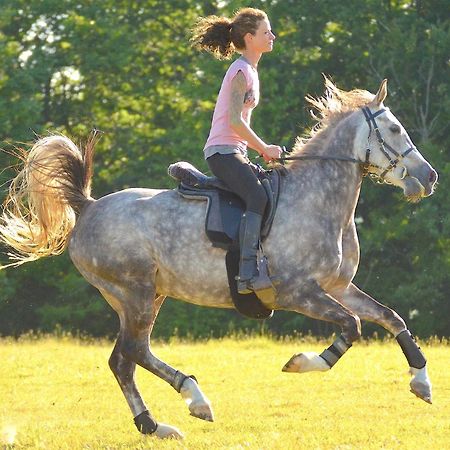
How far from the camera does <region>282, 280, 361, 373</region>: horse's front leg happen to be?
8844 mm

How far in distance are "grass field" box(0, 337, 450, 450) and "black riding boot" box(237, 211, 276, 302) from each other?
1199 millimetres

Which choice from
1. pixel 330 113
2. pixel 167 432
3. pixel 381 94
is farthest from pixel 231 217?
pixel 167 432

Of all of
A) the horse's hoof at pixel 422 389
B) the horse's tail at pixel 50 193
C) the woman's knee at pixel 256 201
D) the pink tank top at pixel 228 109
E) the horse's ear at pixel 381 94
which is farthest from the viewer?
the horse's tail at pixel 50 193

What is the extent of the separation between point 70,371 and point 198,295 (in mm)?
6855

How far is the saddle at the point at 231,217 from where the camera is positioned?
30.0 ft

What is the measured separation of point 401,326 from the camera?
9.30 metres

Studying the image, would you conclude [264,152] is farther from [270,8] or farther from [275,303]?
[270,8]

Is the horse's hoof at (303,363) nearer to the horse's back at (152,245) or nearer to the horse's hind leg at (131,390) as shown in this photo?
the horse's back at (152,245)

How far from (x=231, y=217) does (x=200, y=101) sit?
28356 mm

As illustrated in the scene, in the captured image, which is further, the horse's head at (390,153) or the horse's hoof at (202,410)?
the horse's head at (390,153)

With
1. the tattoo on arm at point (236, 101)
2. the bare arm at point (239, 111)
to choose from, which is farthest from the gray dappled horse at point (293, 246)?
the tattoo on arm at point (236, 101)

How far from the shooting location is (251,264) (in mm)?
8945

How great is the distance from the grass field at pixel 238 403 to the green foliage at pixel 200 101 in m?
14.6

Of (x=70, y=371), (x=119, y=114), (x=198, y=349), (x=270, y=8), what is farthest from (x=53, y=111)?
(x=70, y=371)
